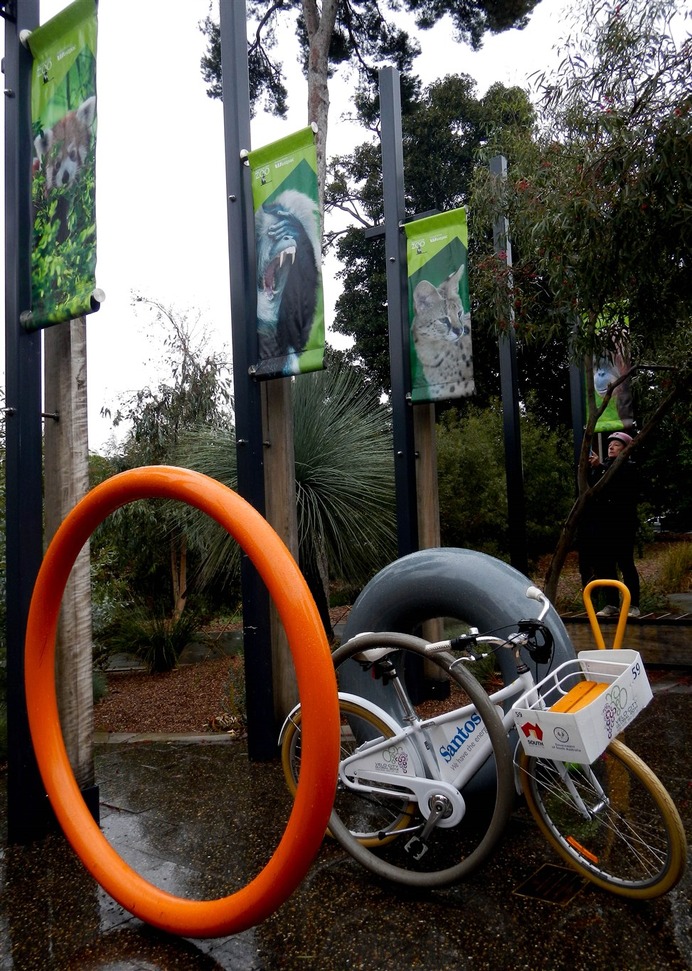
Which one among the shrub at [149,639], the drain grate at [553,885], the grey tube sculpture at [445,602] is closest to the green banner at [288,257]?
the grey tube sculpture at [445,602]

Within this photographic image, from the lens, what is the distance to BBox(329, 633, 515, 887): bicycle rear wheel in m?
2.63

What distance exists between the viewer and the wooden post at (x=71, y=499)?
3.60 metres

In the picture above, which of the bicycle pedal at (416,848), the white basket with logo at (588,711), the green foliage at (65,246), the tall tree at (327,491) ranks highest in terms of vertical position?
the green foliage at (65,246)

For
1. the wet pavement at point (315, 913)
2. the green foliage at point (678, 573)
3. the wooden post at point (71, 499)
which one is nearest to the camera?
the wet pavement at point (315, 913)

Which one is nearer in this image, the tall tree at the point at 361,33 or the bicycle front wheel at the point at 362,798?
the bicycle front wheel at the point at 362,798

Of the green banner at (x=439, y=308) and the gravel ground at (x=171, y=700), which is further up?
the green banner at (x=439, y=308)

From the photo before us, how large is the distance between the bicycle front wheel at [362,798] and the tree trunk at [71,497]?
99 centimetres

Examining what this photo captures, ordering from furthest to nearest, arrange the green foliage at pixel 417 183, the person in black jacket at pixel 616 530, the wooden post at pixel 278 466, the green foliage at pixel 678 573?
the green foliage at pixel 417 183 → the green foliage at pixel 678 573 → the person in black jacket at pixel 616 530 → the wooden post at pixel 278 466

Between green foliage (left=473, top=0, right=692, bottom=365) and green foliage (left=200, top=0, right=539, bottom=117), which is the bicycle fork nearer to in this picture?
green foliage (left=473, top=0, right=692, bottom=365)

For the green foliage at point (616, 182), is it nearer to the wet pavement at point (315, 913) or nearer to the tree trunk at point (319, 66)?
the wet pavement at point (315, 913)

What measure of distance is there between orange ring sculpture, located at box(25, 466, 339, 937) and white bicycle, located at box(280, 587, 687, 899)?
654 millimetres

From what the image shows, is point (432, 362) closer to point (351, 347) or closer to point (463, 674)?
point (463, 674)

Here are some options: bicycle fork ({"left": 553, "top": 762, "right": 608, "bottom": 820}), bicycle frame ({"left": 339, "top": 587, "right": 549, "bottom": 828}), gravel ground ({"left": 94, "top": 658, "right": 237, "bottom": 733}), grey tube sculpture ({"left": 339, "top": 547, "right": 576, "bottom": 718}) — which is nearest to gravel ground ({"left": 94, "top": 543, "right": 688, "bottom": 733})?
gravel ground ({"left": 94, "top": 658, "right": 237, "bottom": 733})

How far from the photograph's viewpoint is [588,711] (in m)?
2.47
